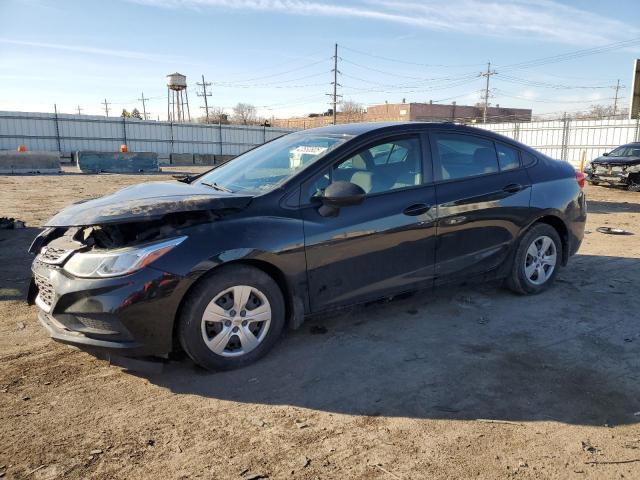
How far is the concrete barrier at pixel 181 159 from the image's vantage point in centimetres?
3459

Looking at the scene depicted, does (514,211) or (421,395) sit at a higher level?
(514,211)

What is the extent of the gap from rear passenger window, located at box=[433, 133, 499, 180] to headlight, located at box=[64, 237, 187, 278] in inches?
96.1

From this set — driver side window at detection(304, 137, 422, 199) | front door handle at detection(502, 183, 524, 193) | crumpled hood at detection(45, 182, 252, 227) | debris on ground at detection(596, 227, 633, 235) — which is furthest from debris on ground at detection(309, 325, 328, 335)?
debris on ground at detection(596, 227, 633, 235)

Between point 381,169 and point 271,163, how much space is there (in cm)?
94

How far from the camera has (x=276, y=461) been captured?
8.34ft

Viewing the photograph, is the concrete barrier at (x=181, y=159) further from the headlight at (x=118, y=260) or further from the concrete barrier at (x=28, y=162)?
the headlight at (x=118, y=260)

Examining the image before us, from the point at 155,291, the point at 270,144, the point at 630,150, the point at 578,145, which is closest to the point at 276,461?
the point at 155,291

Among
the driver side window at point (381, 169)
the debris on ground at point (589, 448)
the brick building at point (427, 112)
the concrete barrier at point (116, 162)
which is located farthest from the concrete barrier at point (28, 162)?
the brick building at point (427, 112)

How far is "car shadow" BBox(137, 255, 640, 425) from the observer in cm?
307

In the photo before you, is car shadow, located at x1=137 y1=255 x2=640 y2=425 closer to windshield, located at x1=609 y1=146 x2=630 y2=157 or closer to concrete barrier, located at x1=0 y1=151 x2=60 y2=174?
windshield, located at x1=609 y1=146 x2=630 y2=157

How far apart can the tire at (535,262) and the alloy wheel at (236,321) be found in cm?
269

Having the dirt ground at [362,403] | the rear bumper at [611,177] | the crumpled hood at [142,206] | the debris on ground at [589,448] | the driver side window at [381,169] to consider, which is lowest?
the debris on ground at [589,448]

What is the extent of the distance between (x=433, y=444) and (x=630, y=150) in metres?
18.1

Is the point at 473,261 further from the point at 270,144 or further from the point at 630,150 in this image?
the point at 630,150
